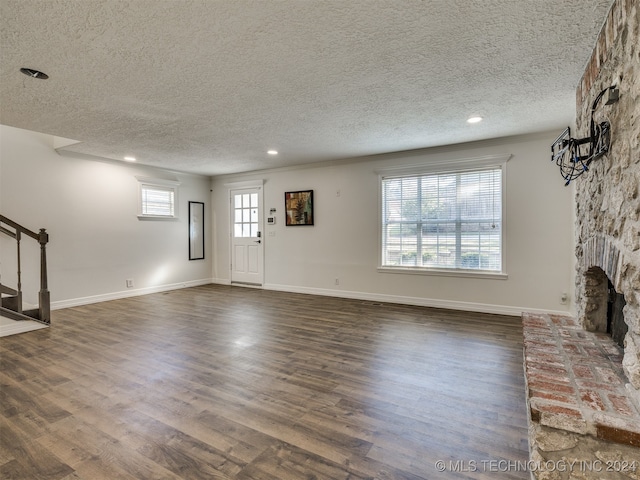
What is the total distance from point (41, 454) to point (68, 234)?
423 centimetres

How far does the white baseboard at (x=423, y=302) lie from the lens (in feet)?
14.0

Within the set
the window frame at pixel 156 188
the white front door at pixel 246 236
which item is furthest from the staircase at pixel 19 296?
the white front door at pixel 246 236

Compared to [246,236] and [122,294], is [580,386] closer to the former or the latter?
[246,236]

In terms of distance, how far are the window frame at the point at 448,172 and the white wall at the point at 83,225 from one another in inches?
161

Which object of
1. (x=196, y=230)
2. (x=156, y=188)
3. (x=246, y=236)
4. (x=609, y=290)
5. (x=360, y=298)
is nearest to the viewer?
(x=609, y=290)

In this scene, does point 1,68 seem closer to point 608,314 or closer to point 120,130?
point 120,130

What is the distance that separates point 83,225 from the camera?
5.08 m

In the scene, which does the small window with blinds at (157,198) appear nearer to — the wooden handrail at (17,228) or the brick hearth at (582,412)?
the wooden handrail at (17,228)

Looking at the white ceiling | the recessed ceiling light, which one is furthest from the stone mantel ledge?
the recessed ceiling light

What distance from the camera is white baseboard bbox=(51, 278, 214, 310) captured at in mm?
4844

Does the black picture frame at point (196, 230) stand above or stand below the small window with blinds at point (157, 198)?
below

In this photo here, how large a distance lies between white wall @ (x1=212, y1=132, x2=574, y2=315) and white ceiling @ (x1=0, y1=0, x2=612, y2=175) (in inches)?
26.3

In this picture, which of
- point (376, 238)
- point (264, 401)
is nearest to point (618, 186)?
point (264, 401)

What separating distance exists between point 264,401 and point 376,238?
3.51 m
